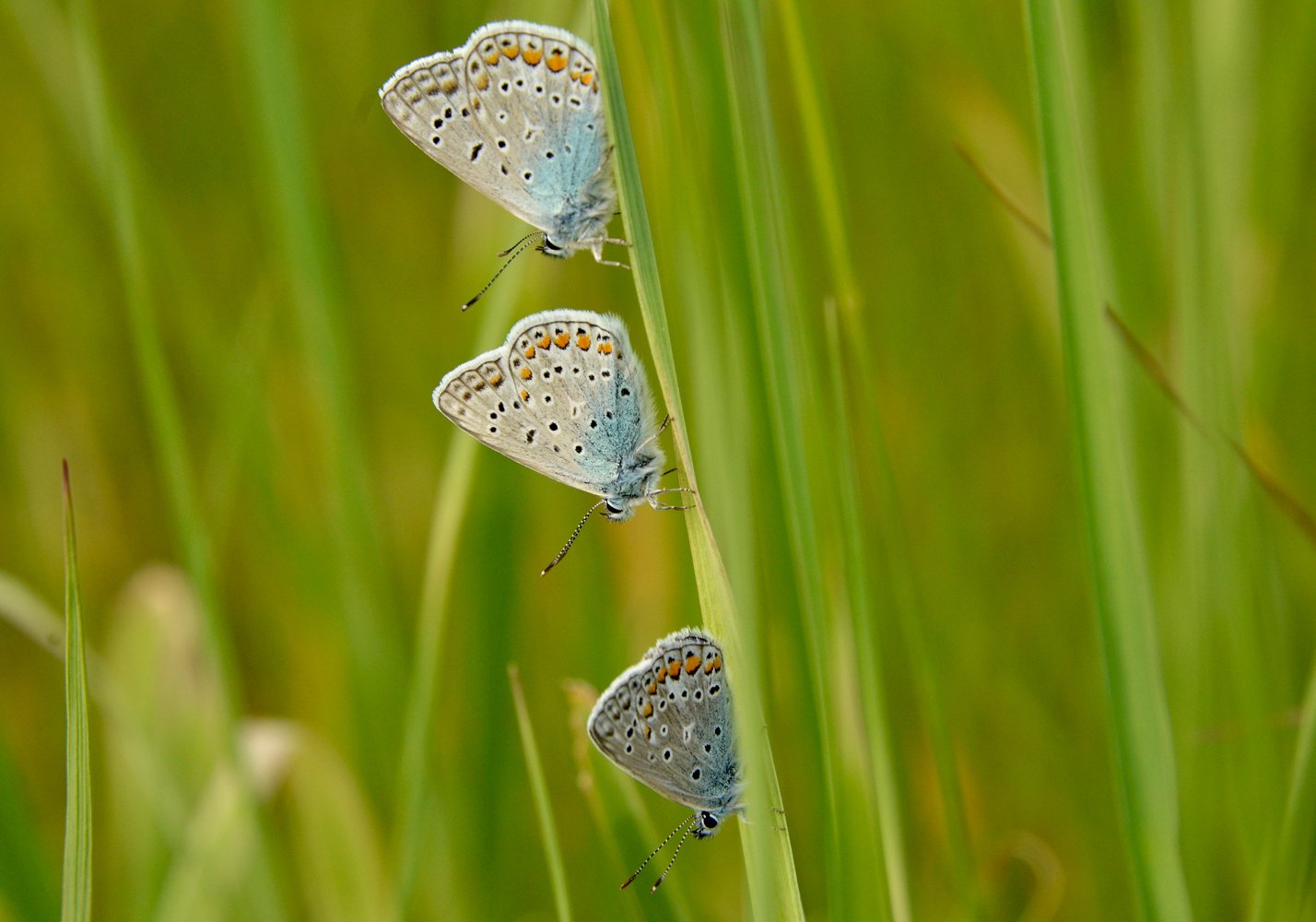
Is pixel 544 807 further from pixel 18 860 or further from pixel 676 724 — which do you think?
pixel 18 860

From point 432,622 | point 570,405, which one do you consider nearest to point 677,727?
point 570,405

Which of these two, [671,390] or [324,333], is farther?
[324,333]

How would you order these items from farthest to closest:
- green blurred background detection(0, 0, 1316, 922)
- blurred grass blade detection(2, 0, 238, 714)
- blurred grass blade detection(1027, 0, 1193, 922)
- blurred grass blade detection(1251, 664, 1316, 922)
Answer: blurred grass blade detection(2, 0, 238, 714) < green blurred background detection(0, 0, 1316, 922) < blurred grass blade detection(1251, 664, 1316, 922) < blurred grass blade detection(1027, 0, 1193, 922)

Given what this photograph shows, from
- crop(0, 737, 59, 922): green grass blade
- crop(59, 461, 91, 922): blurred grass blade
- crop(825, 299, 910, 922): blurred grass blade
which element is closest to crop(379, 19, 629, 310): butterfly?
crop(825, 299, 910, 922): blurred grass blade

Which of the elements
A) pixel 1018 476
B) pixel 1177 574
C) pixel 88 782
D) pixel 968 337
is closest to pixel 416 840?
pixel 88 782

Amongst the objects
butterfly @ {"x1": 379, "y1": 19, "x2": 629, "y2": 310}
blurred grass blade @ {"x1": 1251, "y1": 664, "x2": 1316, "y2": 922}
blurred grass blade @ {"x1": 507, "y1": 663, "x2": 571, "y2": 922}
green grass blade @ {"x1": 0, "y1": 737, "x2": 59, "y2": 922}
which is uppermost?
butterfly @ {"x1": 379, "y1": 19, "x2": 629, "y2": 310}

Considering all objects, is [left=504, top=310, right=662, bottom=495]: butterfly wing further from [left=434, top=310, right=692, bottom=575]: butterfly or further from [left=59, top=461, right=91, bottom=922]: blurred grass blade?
[left=59, top=461, right=91, bottom=922]: blurred grass blade

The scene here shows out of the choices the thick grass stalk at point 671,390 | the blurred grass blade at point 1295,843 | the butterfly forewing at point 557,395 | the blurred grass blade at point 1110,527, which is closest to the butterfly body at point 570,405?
the butterfly forewing at point 557,395

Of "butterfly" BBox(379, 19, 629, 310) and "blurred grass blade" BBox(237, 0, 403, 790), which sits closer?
"butterfly" BBox(379, 19, 629, 310)

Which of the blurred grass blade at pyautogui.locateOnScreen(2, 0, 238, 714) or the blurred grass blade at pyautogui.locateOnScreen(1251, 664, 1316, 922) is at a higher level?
the blurred grass blade at pyautogui.locateOnScreen(2, 0, 238, 714)
